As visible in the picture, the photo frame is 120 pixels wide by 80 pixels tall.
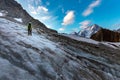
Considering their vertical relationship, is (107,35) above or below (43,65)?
above

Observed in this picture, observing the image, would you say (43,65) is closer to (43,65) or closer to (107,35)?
(43,65)

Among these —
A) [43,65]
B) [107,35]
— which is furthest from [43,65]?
[107,35]

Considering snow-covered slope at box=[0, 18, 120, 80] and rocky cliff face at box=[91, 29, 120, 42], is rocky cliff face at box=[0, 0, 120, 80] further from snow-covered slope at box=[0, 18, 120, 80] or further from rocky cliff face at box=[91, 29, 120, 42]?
rocky cliff face at box=[91, 29, 120, 42]

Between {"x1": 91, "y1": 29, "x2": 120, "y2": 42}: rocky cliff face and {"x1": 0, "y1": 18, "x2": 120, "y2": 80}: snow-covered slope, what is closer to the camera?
{"x1": 0, "y1": 18, "x2": 120, "y2": 80}: snow-covered slope

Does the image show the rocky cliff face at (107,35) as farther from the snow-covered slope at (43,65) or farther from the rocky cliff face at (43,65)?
the snow-covered slope at (43,65)

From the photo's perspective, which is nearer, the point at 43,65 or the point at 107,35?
the point at 43,65

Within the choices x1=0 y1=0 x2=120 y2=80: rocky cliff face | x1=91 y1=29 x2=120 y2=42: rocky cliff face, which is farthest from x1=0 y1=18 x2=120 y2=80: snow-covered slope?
x1=91 y1=29 x2=120 y2=42: rocky cliff face

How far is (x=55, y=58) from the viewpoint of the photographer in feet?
50.2

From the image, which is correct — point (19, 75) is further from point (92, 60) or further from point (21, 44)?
point (92, 60)

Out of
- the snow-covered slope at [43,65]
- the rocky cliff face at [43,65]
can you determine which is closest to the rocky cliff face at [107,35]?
the rocky cliff face at [43,65]

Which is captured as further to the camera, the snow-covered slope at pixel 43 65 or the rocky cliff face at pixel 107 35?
the rocky cliff face at pixel 107 35

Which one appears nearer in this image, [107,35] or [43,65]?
[43,65]

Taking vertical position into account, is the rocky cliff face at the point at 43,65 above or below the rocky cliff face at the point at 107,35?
below

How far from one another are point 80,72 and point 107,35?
34502 mm
